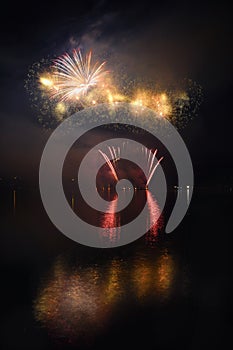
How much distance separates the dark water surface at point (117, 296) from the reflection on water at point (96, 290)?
25 millimetres

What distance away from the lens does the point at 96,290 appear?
37.3 ft

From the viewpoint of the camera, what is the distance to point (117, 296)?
1080 cm

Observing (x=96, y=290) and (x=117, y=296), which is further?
(x=96, y=290)

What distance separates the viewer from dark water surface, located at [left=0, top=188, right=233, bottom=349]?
8.05 meters

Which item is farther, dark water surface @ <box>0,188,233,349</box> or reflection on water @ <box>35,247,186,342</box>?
reflection on water @ <box>35,247,186,342</box>

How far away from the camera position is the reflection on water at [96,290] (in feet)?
28.7

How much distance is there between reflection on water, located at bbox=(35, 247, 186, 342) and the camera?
8.76 meters

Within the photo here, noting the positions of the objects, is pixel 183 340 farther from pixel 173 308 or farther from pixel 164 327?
pixel 173 308

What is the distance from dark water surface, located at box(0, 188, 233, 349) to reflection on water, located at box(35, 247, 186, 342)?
25mm

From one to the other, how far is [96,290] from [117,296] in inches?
33.6

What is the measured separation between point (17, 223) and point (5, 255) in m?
13.2

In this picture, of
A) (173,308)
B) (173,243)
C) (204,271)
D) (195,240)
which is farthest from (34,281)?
(195,240)

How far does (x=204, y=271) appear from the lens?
558 inches

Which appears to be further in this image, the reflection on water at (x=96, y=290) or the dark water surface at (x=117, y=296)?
the reflection on water at (x=96, y=290)
